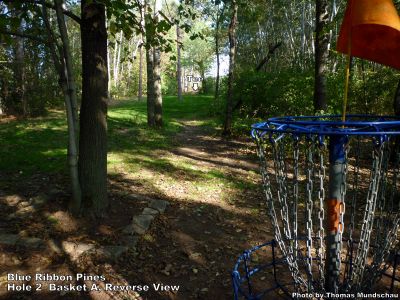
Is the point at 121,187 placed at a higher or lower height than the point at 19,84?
lower

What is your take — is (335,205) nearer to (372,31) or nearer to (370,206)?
(370,206)

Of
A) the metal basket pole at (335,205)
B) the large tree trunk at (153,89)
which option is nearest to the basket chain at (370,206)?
the metal basket pole at (335,205)

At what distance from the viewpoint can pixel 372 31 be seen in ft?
7.20

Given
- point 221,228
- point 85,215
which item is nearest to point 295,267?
point 221,228

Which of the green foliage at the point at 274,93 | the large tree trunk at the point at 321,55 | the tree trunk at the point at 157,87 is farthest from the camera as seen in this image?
the tree trunk at the point at 157,87

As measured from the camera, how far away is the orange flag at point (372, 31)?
6.19 feet

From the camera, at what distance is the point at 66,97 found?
476 centimetres

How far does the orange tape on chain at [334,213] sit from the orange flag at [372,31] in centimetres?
94

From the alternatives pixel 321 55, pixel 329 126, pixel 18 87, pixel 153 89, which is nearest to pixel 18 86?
pixel 18 87

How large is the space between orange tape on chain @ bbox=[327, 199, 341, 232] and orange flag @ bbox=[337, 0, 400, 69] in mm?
937

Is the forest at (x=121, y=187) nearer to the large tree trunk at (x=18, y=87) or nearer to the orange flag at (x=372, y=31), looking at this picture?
the orange flag at (x=372, y=31)

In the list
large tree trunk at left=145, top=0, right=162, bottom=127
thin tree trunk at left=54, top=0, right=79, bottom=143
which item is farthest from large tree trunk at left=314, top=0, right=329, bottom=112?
thin tree trunk at left=54, top=0, right=79, bottom=143

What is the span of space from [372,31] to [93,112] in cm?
389

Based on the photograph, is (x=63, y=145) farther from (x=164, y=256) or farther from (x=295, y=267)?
(x=295, y=267)
